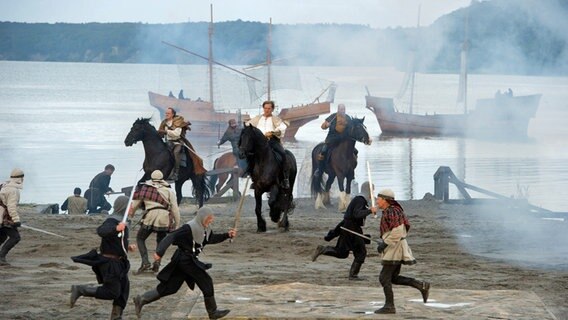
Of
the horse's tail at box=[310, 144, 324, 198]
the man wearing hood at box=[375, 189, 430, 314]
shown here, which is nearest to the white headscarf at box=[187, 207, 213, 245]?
the man wearing hood at box=[375, 189, 430, 314]

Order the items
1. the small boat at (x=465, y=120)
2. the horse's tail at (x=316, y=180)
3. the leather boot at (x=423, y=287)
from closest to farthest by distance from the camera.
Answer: the leather boot at (x=423, y=287)
the horse's tail at (x=316, y=180)
the small boat at (x=465, y=120)

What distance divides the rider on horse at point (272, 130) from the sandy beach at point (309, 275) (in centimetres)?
115

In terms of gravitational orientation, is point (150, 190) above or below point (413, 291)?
above

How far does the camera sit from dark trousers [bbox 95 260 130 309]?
14344 mm

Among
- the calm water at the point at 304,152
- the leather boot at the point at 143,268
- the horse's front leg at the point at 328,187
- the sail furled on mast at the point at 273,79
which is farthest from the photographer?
the sail furled on mast at the point at 273,79

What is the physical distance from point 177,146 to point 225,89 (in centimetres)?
9034

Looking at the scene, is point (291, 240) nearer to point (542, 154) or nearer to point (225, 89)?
point (542, 154)

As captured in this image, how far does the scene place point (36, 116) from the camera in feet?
374

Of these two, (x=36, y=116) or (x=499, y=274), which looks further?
(x=36, y=116)

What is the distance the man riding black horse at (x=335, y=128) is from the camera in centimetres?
2781

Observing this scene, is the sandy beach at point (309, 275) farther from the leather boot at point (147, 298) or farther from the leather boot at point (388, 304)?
the leather boot at point (147, 298)

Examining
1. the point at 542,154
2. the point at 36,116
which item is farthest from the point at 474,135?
the point at 36,116

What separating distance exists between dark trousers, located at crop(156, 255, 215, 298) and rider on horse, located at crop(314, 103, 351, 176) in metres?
13.1

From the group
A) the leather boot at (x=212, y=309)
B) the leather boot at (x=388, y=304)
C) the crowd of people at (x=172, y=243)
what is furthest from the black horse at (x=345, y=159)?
the leather boot at (x=212, y=309)
